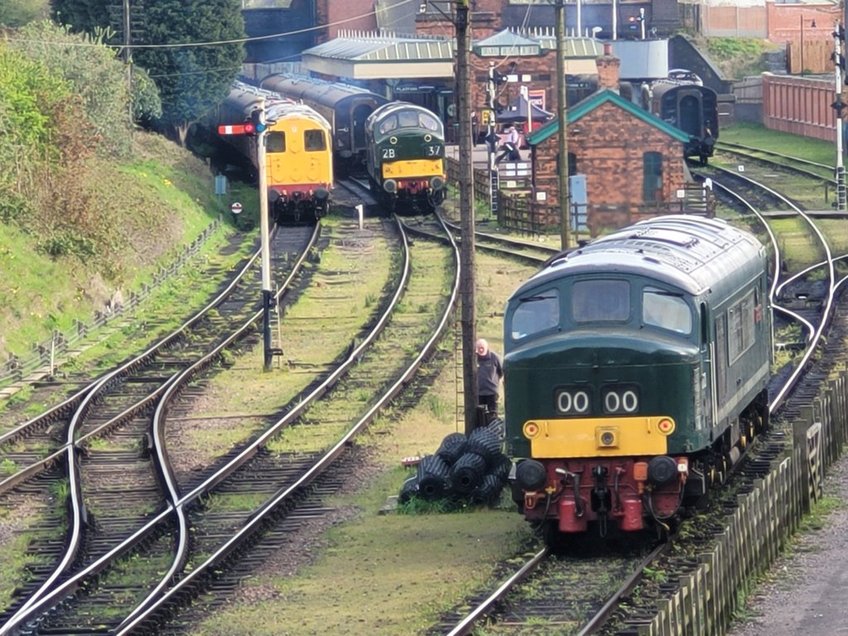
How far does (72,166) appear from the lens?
1529 inches

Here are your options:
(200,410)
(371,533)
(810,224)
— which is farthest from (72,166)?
(371,533)

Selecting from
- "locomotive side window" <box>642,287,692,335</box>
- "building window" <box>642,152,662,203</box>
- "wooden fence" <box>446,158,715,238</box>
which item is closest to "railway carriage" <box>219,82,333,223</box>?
"wooden fence" <box>446,158,715,238</box>

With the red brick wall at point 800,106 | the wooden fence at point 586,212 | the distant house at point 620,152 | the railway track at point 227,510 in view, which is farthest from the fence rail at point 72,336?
the red brick wall at point 800,106

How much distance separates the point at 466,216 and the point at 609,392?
5882mm

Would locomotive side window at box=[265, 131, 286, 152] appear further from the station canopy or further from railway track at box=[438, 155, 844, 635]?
railway track at box=[438, 155, 844, 635]

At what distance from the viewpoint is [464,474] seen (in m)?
19.0

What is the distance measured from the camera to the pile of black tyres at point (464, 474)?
1902 cm

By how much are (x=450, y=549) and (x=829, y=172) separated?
42811 mm

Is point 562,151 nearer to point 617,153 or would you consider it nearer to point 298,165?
point 617,153

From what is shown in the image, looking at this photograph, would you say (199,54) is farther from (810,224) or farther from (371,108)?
(810,224)

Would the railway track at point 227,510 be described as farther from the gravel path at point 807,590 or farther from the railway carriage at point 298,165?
the railway carriage at point 298,165

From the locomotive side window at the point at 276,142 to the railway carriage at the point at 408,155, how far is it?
2.63 meters

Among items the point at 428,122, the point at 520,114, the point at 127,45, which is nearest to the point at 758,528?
the point at 428,122

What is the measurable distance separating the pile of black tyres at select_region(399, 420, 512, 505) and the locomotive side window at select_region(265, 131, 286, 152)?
27.9 meters
